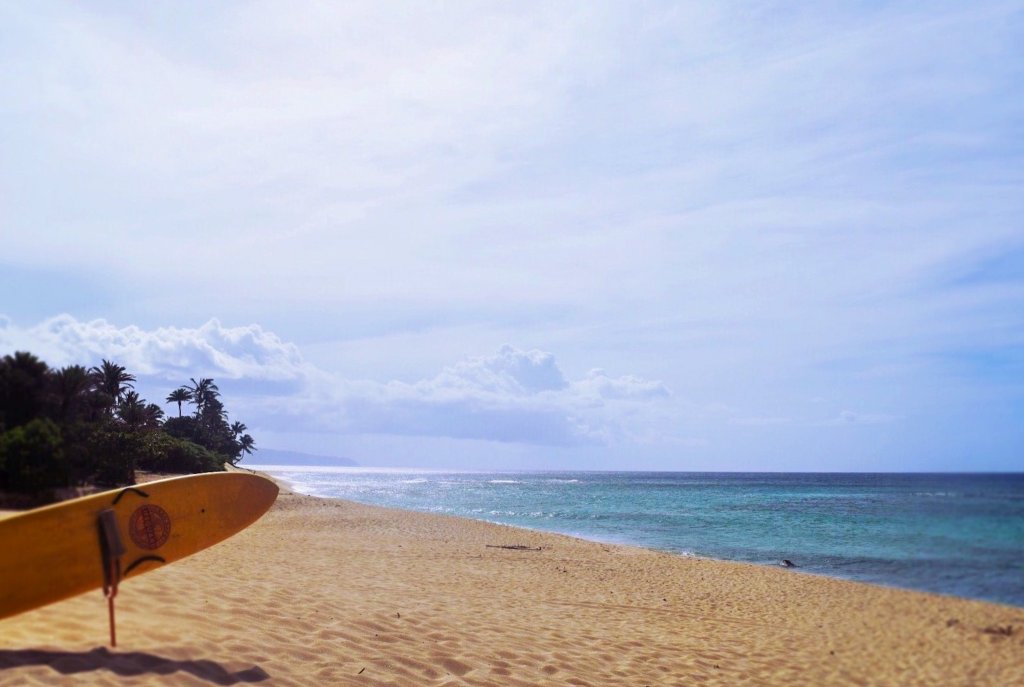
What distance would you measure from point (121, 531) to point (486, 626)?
409 centimetres

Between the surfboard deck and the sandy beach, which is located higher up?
the surfboard deck

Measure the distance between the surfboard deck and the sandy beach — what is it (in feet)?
1.38

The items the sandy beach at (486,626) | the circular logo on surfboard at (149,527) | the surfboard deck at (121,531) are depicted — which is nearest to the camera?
the surfboard deck at (121,531)

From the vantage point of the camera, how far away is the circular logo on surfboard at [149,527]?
6062 millimetres

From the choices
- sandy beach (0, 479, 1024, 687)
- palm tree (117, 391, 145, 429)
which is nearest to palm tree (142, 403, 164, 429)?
palm tree (117, 391, 145, 429)

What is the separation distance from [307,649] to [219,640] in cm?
71

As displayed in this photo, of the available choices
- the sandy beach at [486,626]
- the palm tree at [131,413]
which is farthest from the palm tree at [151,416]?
the sandy beach at [486,626]

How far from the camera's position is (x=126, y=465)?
26.5 m

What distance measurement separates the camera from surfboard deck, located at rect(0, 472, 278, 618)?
215 inches

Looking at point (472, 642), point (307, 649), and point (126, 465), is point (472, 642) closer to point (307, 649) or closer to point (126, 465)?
point (307, 649)

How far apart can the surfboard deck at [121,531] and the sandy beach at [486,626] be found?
0.42 meters

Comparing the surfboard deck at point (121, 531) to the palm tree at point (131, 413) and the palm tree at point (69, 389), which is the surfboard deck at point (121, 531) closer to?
the palm tree at point (69, 389)

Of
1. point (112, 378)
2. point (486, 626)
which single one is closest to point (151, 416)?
point (112, 378)

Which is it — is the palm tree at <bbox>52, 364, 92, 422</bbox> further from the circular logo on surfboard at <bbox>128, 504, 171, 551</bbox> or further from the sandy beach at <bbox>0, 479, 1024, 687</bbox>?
the circular logo on surfboard at <bbox>128, 504, 171, 551</bbox>
